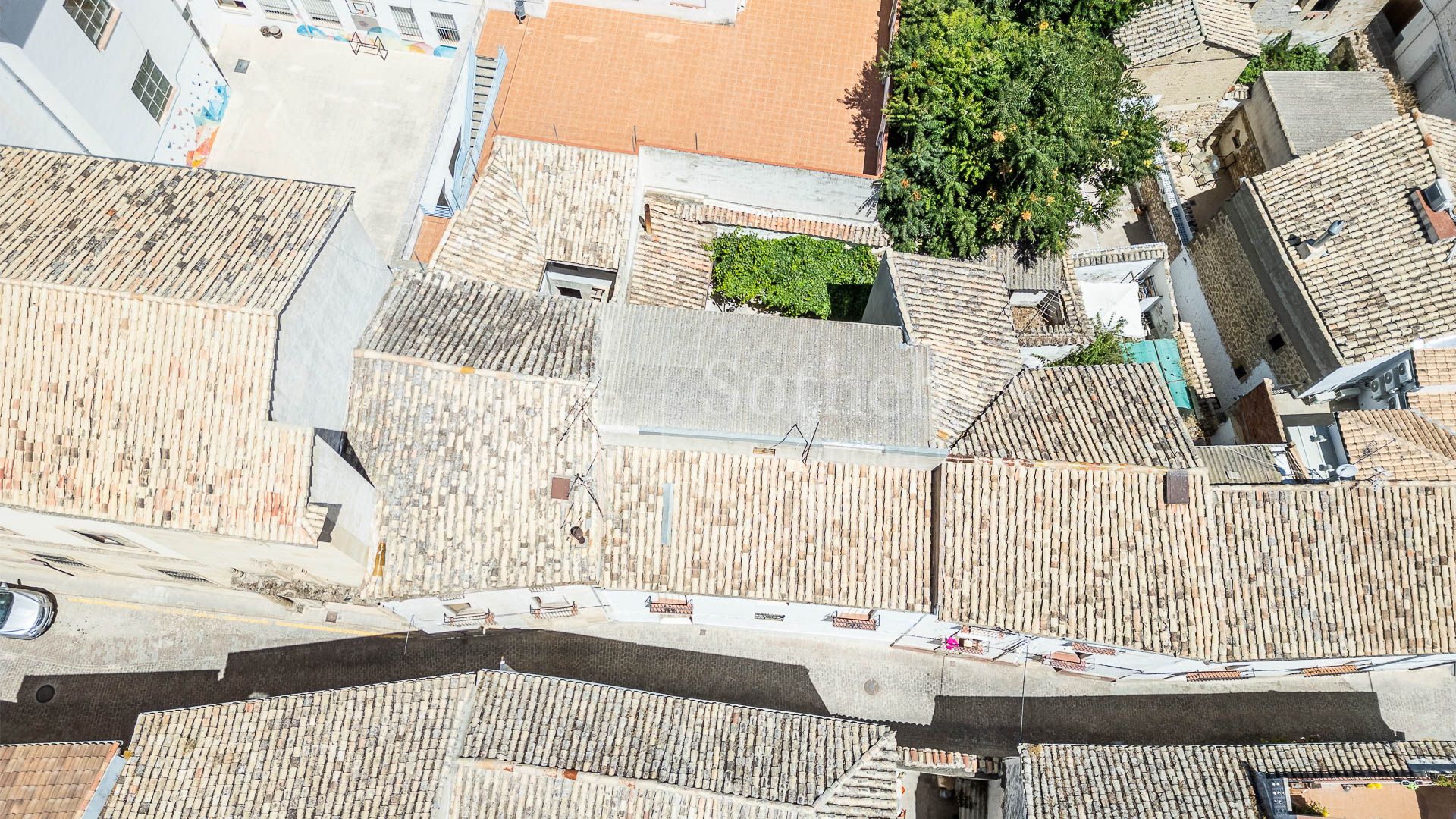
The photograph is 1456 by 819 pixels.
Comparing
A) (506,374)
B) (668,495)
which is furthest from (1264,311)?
(506,374)

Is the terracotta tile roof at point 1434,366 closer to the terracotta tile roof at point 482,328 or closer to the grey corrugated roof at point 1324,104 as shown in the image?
the grey corrugated roof at point 1324,104

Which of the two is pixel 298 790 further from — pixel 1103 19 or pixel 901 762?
pixel 1103 19

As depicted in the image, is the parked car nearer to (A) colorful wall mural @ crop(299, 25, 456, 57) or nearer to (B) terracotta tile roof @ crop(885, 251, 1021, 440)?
(A) colorful wall mural @ crop(299, 25, 456, 57)

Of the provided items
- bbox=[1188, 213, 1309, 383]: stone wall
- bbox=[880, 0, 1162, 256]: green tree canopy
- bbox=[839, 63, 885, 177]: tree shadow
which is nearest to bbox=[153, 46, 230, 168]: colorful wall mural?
bbox=[839, 63, 885, 177]: tree shadow

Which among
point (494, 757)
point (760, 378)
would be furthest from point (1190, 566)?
point (494, 757)

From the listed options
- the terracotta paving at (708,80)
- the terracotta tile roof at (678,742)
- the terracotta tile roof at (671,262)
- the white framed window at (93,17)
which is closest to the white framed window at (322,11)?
the terracotta paving at (708,80)
